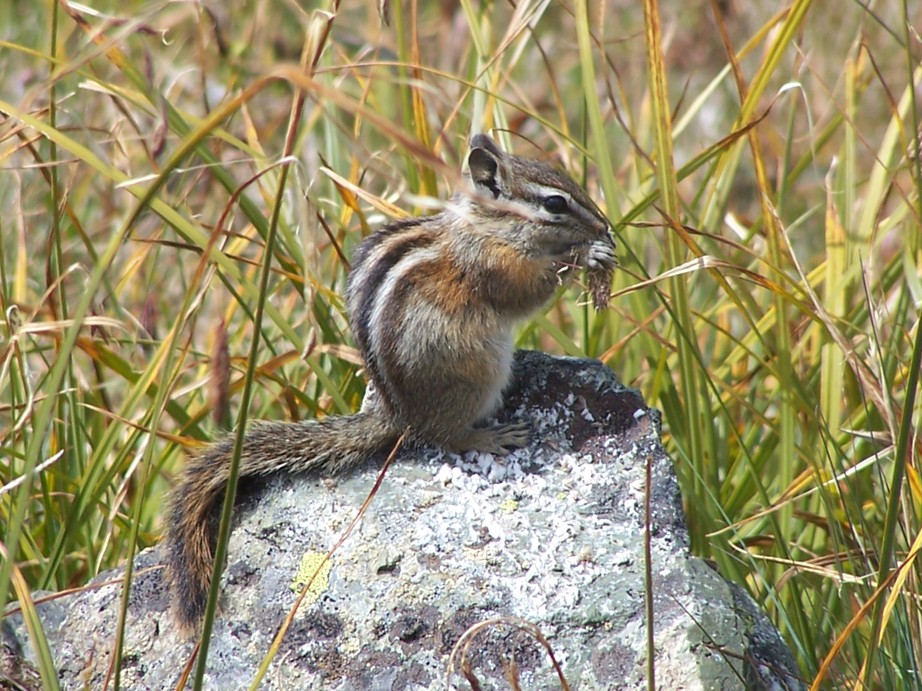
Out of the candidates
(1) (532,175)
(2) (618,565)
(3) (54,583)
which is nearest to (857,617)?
(2) (618,565)

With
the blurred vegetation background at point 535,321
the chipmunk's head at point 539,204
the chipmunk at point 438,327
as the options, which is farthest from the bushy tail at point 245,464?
the chipmunk's head at point 539,204

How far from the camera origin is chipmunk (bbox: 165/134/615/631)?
2.46 m

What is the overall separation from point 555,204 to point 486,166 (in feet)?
0.72

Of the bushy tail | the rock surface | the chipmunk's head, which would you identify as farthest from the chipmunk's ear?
the bushy tail

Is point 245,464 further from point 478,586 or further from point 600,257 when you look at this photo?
point 600,257

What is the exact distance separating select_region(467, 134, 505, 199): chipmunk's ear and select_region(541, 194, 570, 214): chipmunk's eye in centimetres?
14

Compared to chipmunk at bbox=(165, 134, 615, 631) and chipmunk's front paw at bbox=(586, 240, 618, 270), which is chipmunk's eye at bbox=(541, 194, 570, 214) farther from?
chipmunk's front paw at bbox=(586, 240, 618, 270)

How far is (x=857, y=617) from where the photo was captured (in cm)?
192

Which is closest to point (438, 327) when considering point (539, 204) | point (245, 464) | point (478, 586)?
point (539, 204)

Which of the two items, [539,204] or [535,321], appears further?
[535,321]

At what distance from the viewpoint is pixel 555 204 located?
2.82 meters

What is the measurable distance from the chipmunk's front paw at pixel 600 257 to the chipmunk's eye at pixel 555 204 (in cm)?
12

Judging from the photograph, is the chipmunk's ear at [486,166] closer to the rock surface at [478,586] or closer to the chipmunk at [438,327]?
the chipmunk at [438,327]

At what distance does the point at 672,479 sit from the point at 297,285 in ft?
5.13
